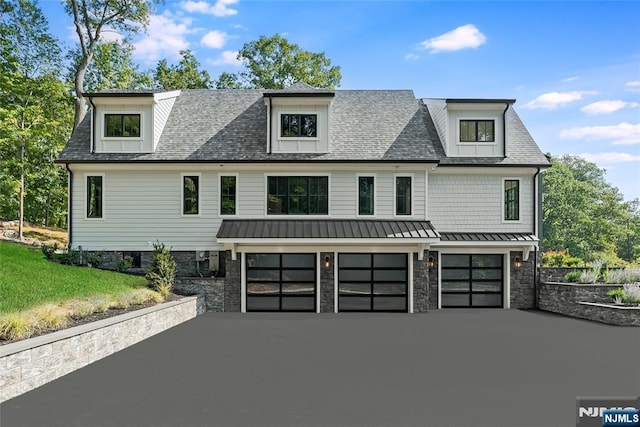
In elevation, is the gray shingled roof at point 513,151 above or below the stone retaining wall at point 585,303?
above

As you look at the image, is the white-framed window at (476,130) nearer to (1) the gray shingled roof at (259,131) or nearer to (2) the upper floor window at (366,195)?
(1) the gray shingled roof at (259,131)

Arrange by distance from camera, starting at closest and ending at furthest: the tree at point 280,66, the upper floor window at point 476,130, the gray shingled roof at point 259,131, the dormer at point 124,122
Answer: the gray shingled roof at point 259,131, the dormer at point 124,122, the upper floor window at point 476,130, the tree at point 280,66

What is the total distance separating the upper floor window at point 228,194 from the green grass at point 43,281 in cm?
A: 366

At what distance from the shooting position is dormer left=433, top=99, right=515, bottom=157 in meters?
16.1

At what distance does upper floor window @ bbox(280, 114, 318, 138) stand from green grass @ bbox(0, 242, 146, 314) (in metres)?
7.26

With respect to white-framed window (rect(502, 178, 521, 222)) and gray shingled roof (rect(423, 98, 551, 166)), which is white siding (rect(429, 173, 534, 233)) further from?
gray shingled roof (rect(423, 98, 551, 166))

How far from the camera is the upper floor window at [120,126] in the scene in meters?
15.7

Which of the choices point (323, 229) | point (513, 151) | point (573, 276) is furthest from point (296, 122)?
point (573, 276)

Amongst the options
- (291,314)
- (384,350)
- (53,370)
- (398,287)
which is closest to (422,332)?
(384,350)

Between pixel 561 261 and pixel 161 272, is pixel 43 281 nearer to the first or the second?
pixel 161 272

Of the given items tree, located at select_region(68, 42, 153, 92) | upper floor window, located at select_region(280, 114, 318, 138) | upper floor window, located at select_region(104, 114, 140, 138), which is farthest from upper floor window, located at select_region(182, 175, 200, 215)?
tree, located at select_region(68, 42, 153, 92)

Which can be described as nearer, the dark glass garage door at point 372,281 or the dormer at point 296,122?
the dark glass garage door at point 372,281

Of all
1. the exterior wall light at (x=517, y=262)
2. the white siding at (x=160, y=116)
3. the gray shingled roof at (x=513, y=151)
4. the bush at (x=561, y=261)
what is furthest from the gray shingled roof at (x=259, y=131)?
the bush at (x=561, y=261)

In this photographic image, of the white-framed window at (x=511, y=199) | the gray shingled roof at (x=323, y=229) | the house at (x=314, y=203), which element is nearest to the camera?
the gray shingled roof at (x=323, y=229)
